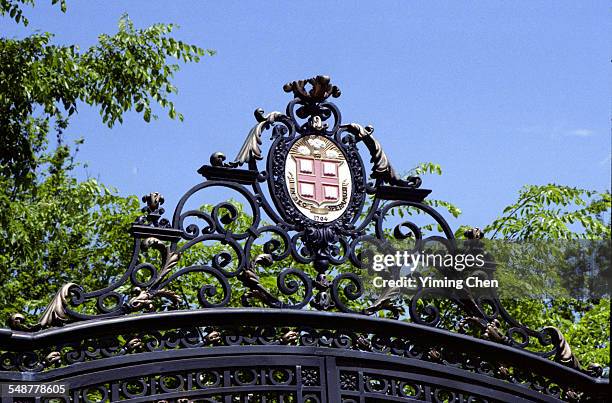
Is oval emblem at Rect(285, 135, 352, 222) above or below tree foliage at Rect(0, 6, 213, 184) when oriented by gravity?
below

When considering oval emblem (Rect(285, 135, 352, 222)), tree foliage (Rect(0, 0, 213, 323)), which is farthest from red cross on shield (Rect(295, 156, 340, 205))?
tree foliage (Rect(0, 0, 213, 323))

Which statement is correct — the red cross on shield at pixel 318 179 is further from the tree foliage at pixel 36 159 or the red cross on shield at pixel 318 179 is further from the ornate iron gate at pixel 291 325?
the tree foliage at pixel 36 159

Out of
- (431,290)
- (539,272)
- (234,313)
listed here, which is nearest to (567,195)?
(539,272)

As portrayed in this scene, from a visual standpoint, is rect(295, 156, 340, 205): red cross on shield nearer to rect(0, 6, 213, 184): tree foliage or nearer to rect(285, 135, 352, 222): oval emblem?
rect(285, 135, 352, 222): oval emblem

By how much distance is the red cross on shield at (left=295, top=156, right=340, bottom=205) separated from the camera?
6.17m

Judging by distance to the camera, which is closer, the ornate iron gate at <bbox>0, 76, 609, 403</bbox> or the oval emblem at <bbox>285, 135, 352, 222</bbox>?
the ornate iron gate at <bbox>0, 76, 609, 403</bbox>

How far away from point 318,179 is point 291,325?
0.82 m

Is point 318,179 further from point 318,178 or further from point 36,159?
point 36,159

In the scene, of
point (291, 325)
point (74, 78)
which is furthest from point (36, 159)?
point (291, 325)

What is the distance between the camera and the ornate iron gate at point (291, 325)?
5516 millimetres

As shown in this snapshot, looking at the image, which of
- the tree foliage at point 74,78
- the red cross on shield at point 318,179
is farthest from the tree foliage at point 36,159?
the red cross on shield at point 318,179

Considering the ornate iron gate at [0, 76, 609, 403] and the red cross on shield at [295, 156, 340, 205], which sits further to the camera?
the red cross on shield at [295, 156, 340, 205]

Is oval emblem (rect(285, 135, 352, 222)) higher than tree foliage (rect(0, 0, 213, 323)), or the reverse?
tree foliage (rect(0, 0, 213, 323))

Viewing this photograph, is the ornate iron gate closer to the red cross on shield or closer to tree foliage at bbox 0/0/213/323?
the red cross on shield
